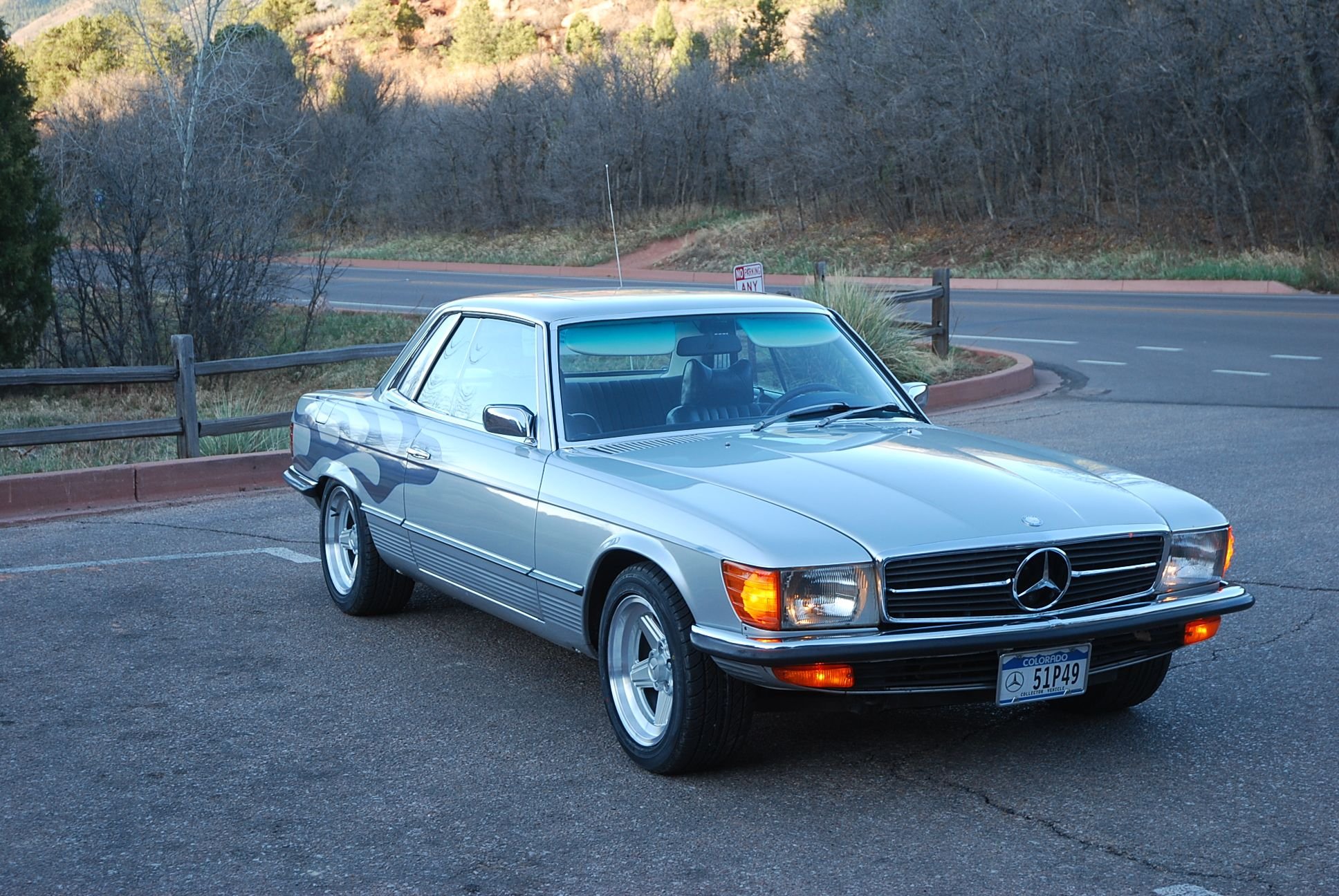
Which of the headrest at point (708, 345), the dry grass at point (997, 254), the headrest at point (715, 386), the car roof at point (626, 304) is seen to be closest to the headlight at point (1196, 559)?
the headrest at point (715, 386)

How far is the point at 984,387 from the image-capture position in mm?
14508

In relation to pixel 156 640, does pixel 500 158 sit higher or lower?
higher

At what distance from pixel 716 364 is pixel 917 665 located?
182 centimetres

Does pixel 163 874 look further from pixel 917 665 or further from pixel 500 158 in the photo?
pixel 500 158

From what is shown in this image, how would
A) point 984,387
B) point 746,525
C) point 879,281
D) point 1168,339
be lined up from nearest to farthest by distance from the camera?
point 746,525 → point 984,387 → point 1168,339 → point 879,281

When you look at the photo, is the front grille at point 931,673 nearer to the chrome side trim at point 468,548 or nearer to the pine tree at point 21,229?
the chrome side trim at point 468,548

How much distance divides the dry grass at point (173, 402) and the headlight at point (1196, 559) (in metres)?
8.65

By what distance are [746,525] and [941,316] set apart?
41.4ft

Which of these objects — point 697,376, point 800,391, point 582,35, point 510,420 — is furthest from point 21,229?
point 582,35

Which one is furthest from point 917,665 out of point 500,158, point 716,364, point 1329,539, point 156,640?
point 500,158

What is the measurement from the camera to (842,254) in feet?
130

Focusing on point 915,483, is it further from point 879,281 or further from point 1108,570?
point 879,281

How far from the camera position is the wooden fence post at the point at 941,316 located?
1625cm

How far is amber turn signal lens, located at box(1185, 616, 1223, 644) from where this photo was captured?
179 inches
